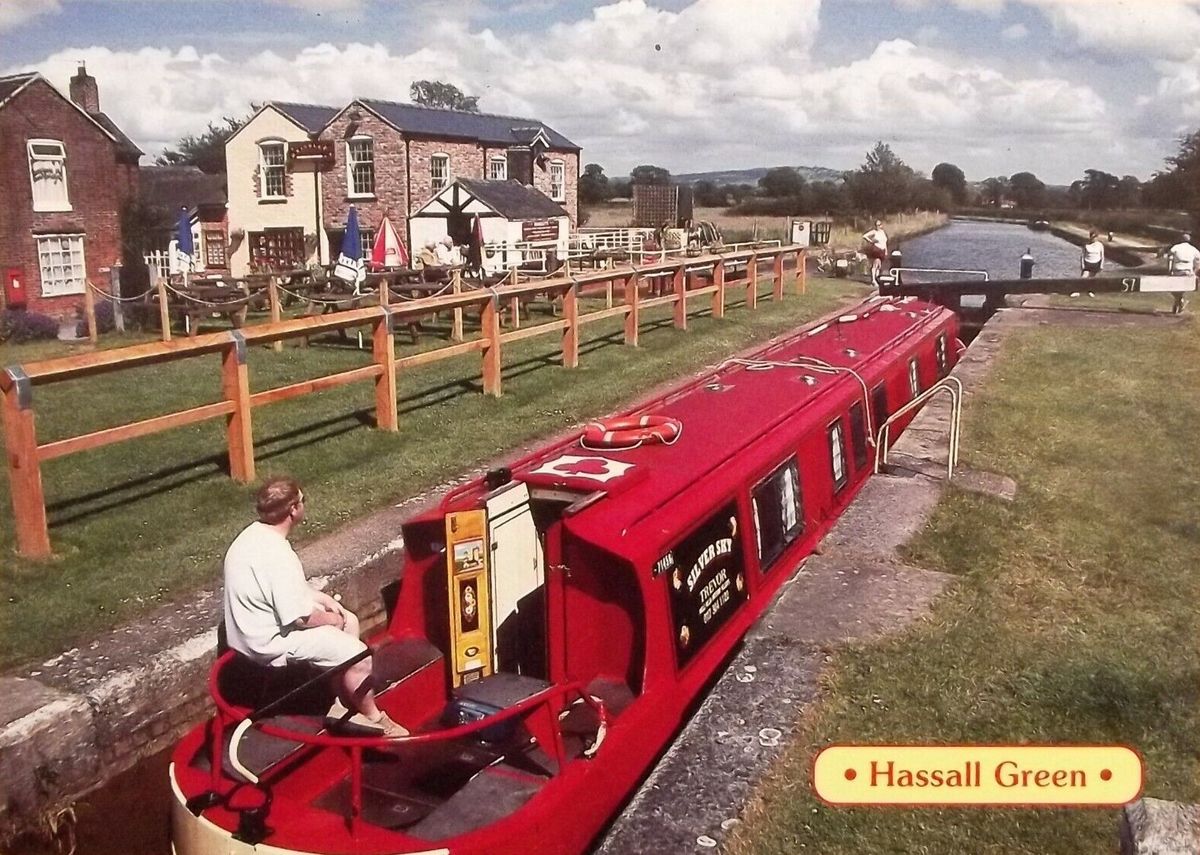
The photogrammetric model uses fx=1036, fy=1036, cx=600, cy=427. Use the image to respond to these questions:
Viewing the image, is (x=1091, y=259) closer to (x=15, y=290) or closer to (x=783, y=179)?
(x=783, y=179)

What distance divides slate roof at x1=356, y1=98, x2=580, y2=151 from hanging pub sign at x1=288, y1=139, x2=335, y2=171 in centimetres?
161

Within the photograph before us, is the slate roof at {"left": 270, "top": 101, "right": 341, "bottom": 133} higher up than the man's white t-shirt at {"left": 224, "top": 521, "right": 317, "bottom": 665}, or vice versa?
the slate roof at {"left": 270, "top": 101, "right": 341, "bottom": 133}

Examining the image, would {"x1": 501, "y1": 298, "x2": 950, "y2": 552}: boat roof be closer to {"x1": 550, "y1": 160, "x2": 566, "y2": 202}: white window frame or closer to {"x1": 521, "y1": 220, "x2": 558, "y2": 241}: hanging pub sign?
{"x1": 521, "y1": 220, "x2": 558, "y2": 241}: hanging pub sign

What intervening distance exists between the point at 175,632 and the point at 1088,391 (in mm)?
8676

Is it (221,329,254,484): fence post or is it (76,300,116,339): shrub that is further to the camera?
(76,300,116,339): shrub

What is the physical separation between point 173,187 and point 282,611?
15.9 m

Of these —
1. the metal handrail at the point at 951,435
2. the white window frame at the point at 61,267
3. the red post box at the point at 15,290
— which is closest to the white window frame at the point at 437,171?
the white window frame at the point at 61,267

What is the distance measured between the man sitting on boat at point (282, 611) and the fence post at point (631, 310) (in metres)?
9.78

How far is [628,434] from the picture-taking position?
232 inches

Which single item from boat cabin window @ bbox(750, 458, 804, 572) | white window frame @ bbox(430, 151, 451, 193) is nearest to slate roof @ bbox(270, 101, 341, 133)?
white window frame @ bbox(430, 151, 451, 193)

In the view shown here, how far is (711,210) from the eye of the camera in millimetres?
39781

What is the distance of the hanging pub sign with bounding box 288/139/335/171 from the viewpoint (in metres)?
26.7

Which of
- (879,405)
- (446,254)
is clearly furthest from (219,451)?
(446,254)

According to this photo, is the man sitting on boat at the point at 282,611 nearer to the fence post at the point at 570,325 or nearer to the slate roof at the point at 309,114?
the fence post at the point at 570,325
